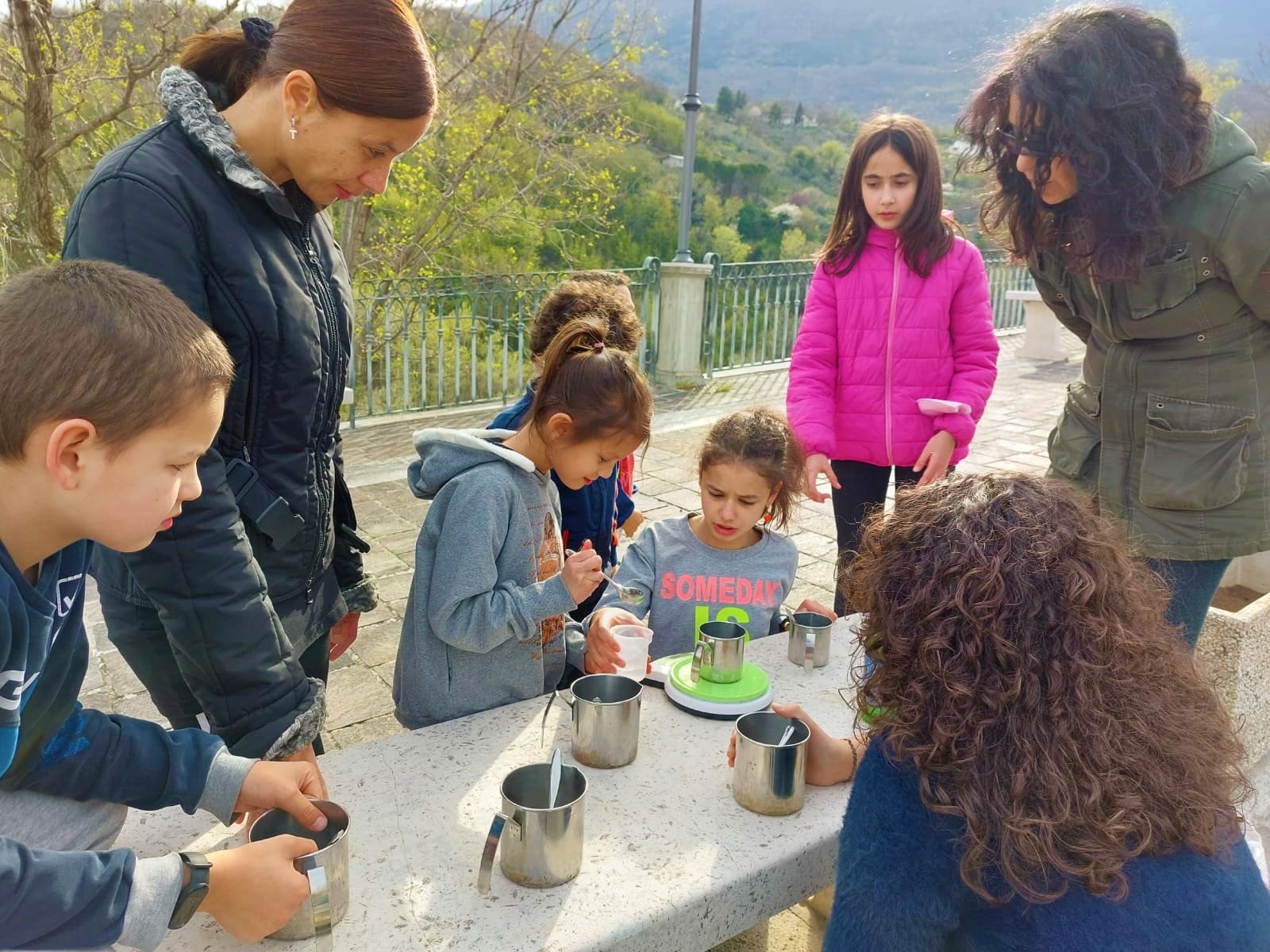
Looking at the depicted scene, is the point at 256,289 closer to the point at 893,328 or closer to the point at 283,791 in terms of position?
the point at 283,791

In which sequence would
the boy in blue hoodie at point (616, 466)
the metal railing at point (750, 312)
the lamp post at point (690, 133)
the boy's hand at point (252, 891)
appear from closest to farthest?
the boy's hand at point (252, 891), the boy in blue hoodie at point (616, 466), the lamp post at point (690, 133), the metal railing at point (750, 312)

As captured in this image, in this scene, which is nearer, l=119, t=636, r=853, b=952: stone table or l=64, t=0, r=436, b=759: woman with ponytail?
l=119, t=636, r=853, b=952: stone table

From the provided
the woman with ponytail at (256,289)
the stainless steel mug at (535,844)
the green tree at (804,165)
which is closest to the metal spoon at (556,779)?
the stainless steel mug at (535,844)

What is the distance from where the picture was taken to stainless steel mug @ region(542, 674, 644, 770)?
147 centimetres

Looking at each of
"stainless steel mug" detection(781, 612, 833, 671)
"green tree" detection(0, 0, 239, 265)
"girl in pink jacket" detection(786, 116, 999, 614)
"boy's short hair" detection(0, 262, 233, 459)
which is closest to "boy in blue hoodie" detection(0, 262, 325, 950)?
"boy's short hair" detection(0, 262, 233, 459)

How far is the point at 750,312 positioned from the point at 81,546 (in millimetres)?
10508

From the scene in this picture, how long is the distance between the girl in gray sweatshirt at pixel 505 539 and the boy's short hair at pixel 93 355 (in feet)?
2.55

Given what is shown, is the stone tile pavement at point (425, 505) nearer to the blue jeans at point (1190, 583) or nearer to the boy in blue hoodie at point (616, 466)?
the boy in blue hoodie at point (616, 466)

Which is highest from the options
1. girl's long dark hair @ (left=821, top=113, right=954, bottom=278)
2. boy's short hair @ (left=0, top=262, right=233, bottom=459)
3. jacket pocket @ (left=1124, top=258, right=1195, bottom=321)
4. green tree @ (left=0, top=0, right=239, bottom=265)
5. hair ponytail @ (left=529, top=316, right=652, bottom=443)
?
green tree @ (left=0, top=0, right=239, bottom=265)

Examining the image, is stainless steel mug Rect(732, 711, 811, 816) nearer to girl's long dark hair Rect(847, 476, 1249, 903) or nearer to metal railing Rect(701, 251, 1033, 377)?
girl's long dark hair Rect(847, 476, 1249, 903)

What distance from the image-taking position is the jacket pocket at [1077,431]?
2.26 meters

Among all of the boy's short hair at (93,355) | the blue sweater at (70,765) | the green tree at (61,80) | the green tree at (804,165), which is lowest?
the blue sweater at (70,765)

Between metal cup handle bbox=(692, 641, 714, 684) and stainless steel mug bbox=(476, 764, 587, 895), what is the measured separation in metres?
0.56

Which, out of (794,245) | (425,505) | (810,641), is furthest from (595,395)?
(794,245)
